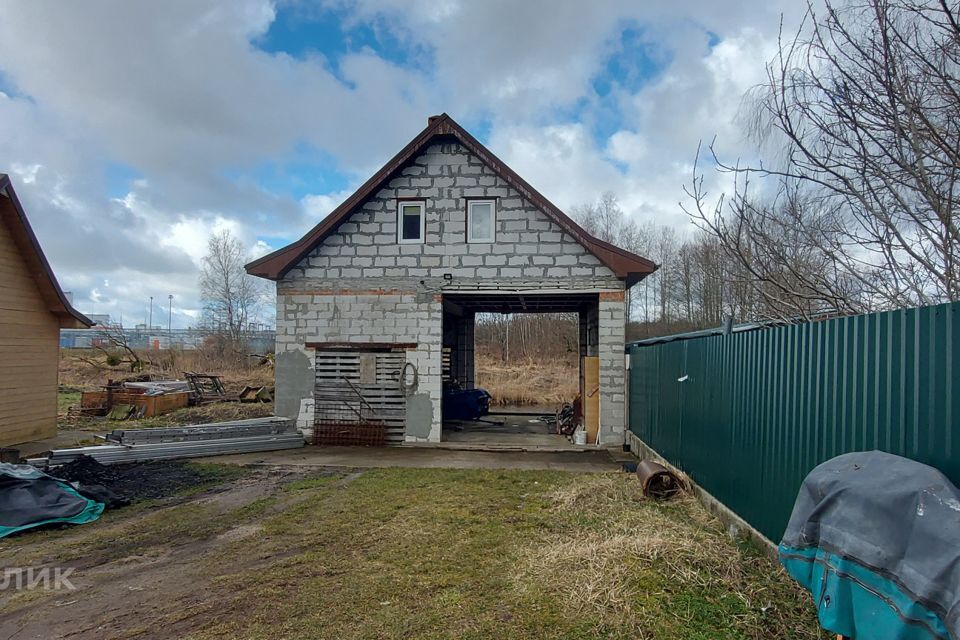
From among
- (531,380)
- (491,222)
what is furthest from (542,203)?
(531,380)

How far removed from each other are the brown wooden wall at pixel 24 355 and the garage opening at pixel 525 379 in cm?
916

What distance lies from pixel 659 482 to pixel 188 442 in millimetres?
8715

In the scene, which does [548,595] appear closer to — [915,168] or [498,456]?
[915,168]

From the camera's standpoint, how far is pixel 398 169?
40.4ft

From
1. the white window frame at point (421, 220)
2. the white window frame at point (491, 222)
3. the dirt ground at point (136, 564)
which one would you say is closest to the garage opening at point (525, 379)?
the white window frame at point (491, 222)

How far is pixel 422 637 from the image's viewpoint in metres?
3.80

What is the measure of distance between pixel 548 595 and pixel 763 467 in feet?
7.51

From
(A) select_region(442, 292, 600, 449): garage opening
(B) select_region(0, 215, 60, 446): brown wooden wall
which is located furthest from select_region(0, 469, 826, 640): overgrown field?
(B) select_region(0, 215, 60, 446): brown wooden wall

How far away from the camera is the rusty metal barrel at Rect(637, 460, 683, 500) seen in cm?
730

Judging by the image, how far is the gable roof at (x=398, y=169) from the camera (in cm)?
1183

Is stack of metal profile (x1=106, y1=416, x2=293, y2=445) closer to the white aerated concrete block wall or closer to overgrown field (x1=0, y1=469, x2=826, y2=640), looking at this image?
the white aerated concrete block wall

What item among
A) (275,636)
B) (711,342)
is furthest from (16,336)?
(711,342)

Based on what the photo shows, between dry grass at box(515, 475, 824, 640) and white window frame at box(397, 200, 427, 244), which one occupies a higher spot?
white window frame at box(397, 200, 427, 244)

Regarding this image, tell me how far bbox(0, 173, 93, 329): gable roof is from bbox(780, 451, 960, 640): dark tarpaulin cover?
1446cm
